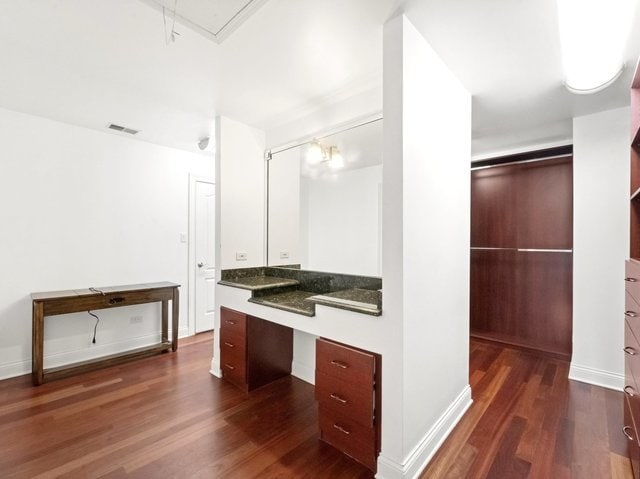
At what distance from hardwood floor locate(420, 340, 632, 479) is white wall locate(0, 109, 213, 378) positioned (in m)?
3.27

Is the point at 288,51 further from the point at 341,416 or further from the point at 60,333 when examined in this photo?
the point at 60,333

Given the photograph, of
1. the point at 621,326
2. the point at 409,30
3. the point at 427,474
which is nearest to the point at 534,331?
the point at 621,326

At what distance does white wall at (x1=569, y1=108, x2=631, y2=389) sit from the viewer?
8.04ft

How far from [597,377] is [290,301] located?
2.71m

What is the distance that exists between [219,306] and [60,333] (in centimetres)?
159

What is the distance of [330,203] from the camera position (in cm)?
266

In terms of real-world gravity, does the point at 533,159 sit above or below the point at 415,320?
above

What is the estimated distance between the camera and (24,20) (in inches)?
61.2

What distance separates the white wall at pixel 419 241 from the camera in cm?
149

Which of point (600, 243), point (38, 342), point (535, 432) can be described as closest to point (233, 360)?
point (38, 342)

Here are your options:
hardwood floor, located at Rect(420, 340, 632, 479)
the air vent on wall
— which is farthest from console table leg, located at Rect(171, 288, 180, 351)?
hardwood floor, located at Rect(420, 340, 632, 479)

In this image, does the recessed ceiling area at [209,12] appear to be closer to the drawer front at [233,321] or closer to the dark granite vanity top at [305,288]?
the dark granite vanity top at [305,288]

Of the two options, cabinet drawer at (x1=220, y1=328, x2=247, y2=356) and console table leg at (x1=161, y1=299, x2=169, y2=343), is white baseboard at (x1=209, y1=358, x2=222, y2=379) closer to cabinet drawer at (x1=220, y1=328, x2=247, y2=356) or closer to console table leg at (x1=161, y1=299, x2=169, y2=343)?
cabinet drawer at (x1=220, y1=328, x2=247, y2=356)

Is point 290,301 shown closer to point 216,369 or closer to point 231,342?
point 231,342
